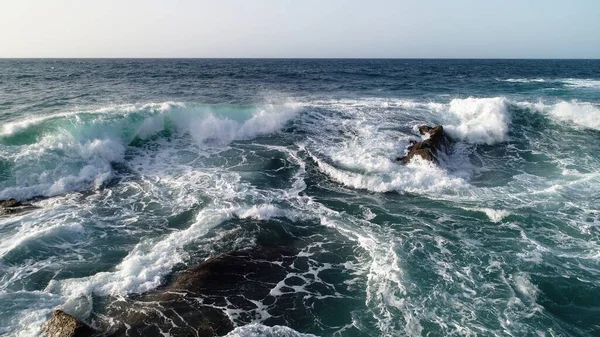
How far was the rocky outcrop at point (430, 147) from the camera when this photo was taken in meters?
15.4

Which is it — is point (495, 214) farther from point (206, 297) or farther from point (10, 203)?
point (10, 203)

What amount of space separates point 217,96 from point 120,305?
23171 millimetres

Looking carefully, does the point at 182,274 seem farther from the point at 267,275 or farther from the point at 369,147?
the point at 369,147

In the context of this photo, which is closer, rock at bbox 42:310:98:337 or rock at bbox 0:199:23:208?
rock at bbox 42:310:98:337

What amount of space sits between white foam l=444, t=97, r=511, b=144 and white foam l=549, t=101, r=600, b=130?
3.14 metres

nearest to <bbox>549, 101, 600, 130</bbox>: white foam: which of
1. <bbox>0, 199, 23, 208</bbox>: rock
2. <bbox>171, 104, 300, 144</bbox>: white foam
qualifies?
<bbox>171, 104, 300, 144</bbox>: white foam

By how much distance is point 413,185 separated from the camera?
1377 centimetres

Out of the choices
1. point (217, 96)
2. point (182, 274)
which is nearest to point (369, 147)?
point (182, 274)

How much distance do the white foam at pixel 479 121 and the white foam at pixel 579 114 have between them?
124 inches

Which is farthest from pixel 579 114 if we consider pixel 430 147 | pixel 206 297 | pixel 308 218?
pixel 206 297

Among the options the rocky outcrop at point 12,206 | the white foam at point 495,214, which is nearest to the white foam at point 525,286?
the white foam at point 495,214

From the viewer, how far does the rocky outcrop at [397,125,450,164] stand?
50.5 feet

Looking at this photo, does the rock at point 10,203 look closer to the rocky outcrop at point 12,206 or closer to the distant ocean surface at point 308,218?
the rocky outcrop at point 12,206

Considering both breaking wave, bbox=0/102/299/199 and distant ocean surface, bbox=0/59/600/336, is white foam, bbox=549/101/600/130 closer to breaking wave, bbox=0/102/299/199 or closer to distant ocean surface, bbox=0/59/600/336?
distant ocean surface, bbox=0/59/600/336
